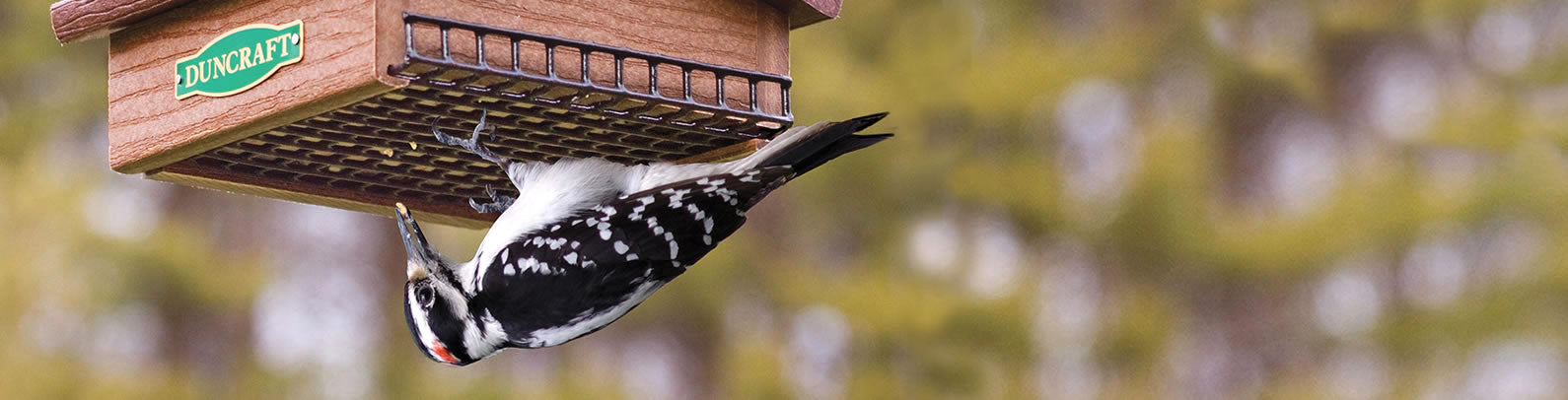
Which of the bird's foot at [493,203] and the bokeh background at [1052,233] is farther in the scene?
the bokeh background at [1052,233]

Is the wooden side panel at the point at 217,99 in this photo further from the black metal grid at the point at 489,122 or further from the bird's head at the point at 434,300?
the bird's head at the point at 434,300

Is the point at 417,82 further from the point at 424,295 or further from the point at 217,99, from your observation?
the point at 424,295

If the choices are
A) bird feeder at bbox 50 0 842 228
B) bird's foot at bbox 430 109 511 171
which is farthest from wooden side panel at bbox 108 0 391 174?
bird's foot at bbox 430 109 511 171

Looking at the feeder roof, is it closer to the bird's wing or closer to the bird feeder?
the bird feeder

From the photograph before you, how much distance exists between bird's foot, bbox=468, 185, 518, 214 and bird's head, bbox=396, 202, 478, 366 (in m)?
0.22

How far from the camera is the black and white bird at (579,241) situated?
2.69 metres

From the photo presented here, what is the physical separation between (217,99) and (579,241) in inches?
20.9

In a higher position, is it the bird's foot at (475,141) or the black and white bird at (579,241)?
the bird's foot at (475,141)

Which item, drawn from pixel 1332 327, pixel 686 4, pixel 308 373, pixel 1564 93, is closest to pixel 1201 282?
pixel 1332 327

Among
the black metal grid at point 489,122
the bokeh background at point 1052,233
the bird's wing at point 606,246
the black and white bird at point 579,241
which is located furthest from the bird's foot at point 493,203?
the bokeh background at point 1052,233

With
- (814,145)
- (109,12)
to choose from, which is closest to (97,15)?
(109,12)

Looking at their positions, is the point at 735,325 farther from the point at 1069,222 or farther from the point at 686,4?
the point at 686,4

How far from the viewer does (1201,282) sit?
6578 millimetres

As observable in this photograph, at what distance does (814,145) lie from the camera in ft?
8.67
